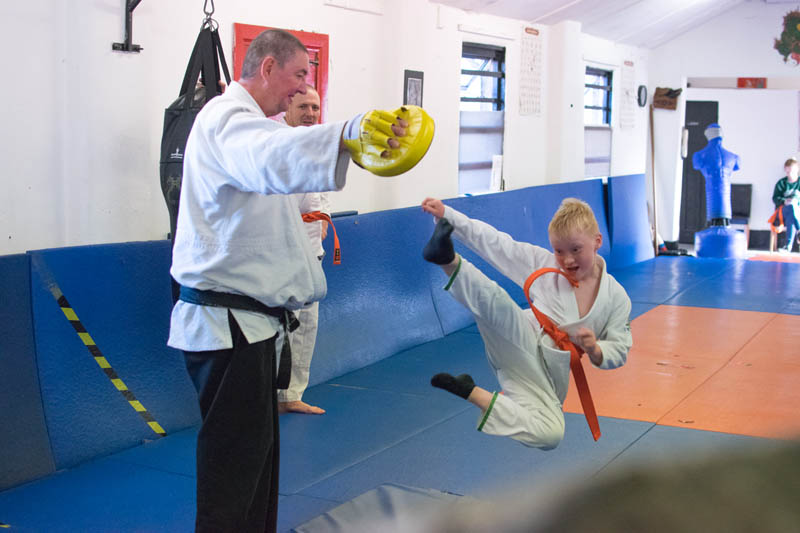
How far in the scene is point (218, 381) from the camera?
2.62 m

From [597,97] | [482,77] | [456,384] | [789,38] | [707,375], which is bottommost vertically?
[707,375]

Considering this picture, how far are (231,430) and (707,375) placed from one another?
4.24 metres

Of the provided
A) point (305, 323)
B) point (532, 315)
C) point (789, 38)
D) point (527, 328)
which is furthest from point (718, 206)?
point (527, 328)

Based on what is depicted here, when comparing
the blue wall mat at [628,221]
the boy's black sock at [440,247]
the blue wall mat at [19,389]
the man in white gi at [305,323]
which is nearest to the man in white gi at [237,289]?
the boy's black sock at [440,247]

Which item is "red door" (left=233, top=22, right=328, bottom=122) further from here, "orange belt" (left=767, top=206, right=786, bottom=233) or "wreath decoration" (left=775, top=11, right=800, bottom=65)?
"orange belt" (left=767, top=206, right=786, bottom=233)

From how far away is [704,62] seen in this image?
14367mm

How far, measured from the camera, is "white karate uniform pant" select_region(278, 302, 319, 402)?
4891mm

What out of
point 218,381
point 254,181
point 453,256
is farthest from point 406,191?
point 254,181

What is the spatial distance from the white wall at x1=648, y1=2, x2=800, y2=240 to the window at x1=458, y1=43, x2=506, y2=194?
5863 millimetres

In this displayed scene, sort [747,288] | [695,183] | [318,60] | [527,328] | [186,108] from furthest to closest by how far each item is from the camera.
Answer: [695,183] → [747,288] → [318,60] → [186,108] → [527,328]

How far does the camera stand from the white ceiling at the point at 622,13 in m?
8.77

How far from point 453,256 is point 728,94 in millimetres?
15238

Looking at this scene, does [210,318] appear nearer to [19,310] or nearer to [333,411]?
[19,310]

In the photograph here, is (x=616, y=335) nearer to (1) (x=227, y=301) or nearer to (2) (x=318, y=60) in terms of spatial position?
(1) (x=227, y=301)
